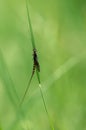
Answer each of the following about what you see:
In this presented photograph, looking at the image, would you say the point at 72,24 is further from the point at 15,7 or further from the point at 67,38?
the point at 15,7

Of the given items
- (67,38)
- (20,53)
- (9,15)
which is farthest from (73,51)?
(9,15)

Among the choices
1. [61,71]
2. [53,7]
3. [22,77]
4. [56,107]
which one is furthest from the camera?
[53,7]

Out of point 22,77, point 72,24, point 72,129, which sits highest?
point 72,24

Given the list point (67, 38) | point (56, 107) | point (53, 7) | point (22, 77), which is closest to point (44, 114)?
point (56, 107)

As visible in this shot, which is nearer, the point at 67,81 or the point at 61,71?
the point at 61,71

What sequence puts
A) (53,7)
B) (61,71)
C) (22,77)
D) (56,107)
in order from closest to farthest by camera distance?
1. (61,71)
2. (56,107)
3. (22,77)
4. (53,7)

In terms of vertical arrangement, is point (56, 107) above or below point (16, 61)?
below
